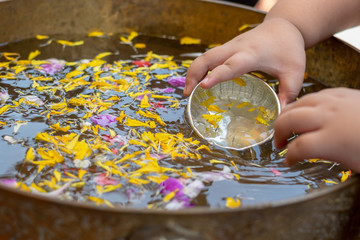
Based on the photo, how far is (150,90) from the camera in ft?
2.32

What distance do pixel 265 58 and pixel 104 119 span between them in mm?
246

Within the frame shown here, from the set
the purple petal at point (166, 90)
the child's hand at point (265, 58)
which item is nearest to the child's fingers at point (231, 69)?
the child's hand at point (265, 58)

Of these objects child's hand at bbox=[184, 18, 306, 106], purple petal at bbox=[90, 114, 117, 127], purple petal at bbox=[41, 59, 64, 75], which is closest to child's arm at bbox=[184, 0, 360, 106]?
child's hand at bbox=[184, 18, 306, 106]

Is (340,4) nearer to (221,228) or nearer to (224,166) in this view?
(224,166)

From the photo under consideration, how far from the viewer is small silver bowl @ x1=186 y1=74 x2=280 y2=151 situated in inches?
24.3

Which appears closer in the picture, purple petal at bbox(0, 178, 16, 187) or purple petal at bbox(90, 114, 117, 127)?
purple petal at bbox(0, 178, 16, 187)

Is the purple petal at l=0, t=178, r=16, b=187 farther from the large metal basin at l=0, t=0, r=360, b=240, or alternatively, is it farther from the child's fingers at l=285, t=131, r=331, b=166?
the child's fingers at l=285, t=131, r=331, b=166

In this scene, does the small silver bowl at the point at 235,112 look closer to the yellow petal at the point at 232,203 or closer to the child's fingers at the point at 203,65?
the child's fingers at the point at 203,65

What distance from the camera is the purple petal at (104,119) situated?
0.61m

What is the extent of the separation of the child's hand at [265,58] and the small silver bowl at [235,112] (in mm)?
20

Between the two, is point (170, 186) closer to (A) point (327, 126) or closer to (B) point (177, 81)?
(A) point (327, 126)

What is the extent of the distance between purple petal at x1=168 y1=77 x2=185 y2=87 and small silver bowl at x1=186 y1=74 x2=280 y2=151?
2.6 inches

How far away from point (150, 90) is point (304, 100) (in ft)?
0.89

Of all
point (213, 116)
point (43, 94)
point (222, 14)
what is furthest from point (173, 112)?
point (222, 14)
